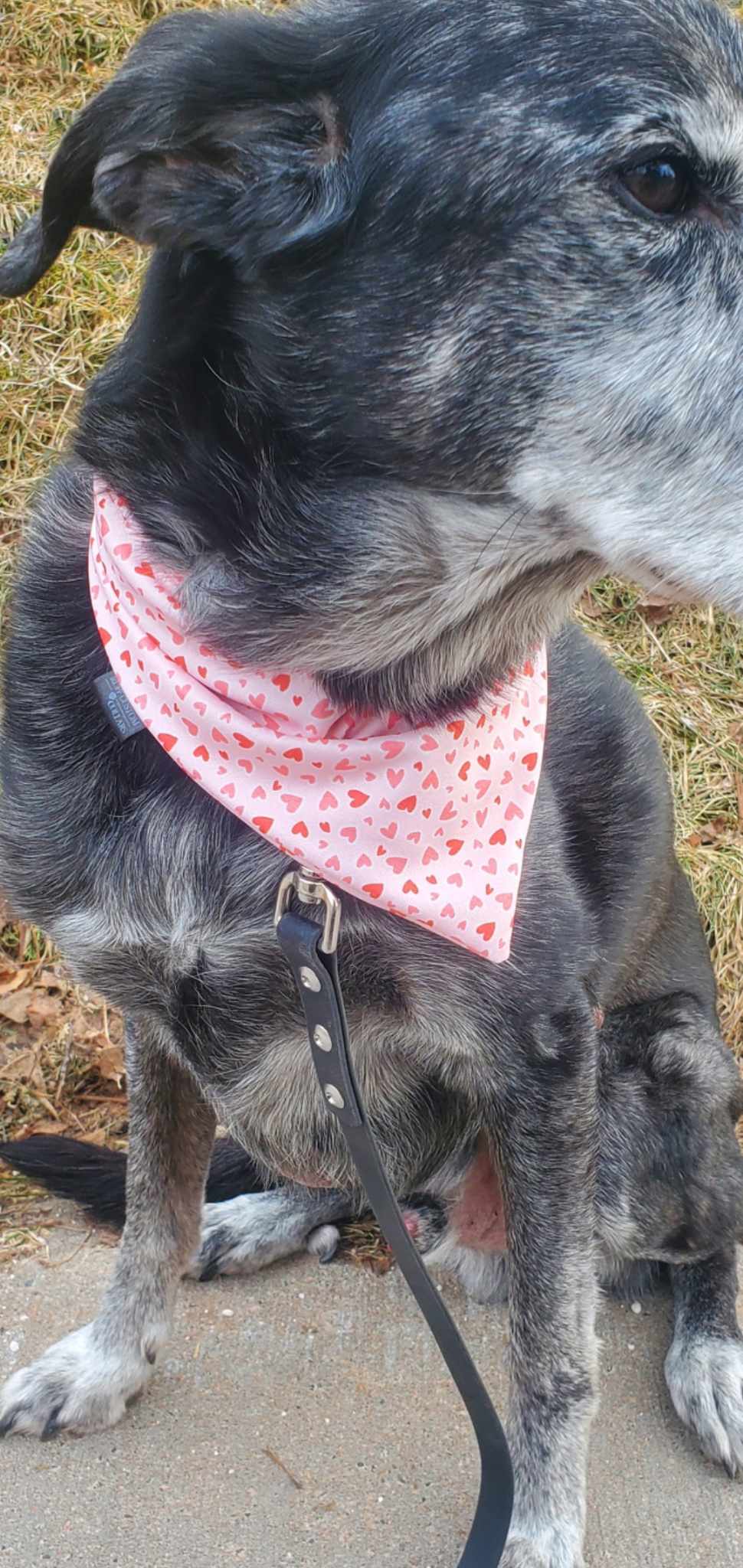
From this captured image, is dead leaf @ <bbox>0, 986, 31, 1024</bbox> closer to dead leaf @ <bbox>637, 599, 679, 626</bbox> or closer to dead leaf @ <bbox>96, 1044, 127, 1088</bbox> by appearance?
dead leaf @ <bbox>96, 1044, 127, 1088</bbox>

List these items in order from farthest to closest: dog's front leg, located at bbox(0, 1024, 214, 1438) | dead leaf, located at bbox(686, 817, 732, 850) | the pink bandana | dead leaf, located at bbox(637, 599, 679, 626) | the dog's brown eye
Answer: dead leaf, located at bbox(637, 599, 679, 626) → dead leaf, located at bbox(686, 817, 732, 850) → dog's front leg, located at bbox(0, 1024, 214, 1438) → the pink bandana → the dog's brown eye

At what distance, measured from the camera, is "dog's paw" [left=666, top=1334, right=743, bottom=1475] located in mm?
2652

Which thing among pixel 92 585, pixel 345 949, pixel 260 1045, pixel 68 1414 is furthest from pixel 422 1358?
pixel 92 585

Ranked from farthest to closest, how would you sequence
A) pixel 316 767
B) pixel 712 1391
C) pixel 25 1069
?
pixel 25 1069
pixel 712 1391
pixel 316 767

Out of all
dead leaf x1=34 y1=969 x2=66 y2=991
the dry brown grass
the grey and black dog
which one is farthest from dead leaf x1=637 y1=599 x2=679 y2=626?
dead leaf x1=34 y1=969 x2=66 y2=991

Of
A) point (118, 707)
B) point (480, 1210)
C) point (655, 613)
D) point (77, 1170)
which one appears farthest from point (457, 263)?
point (655, 613)

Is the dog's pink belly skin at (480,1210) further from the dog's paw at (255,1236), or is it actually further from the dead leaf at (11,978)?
the dead leaf at (11,978)

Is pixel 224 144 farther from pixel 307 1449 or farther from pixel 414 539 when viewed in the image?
pixel 307 1449

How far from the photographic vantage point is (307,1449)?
2.66m

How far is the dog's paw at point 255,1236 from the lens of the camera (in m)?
2.98

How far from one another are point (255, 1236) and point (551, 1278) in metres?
0.89

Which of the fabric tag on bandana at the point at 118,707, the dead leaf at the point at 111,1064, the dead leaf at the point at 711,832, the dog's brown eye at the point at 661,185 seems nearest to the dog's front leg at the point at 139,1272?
the fabric tag on bandana at the point at 118,707

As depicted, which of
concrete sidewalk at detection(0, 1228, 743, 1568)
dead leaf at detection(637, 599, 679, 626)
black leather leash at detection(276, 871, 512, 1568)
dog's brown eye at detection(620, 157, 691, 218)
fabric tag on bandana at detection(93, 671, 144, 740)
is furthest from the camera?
dead leaf at detection(637, 599, 679, 626)

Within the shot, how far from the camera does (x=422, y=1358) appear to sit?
2.85 meters
